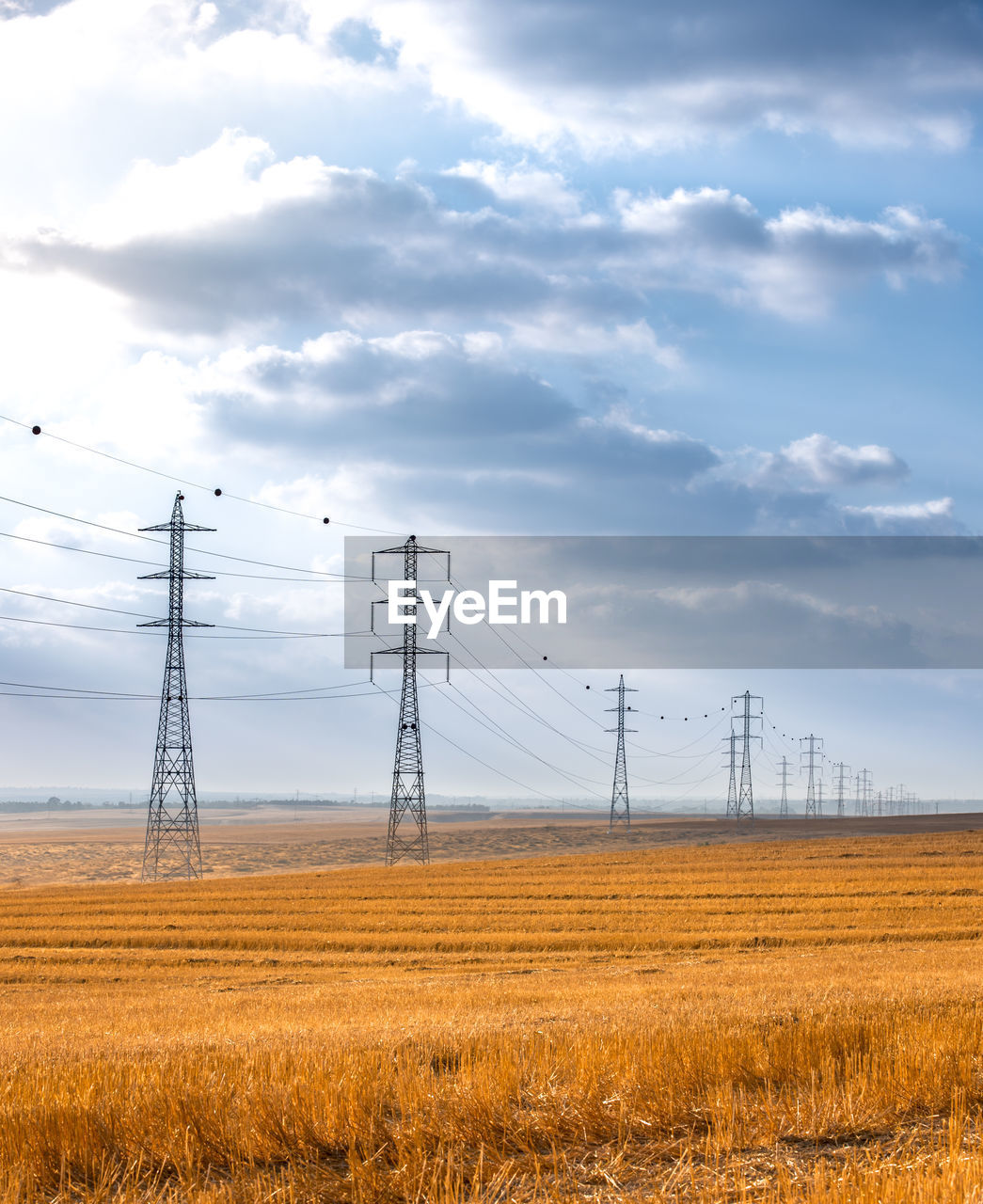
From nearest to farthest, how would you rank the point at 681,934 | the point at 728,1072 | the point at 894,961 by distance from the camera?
the point at 728,1072 → the point at 894,961 → the point at 681,934

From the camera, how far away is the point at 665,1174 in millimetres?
7043

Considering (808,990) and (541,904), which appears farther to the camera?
(541,904)

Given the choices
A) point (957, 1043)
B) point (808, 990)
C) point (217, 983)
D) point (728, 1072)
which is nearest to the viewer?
point (728, 1072)

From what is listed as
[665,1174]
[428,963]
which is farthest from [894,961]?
[665,1174]

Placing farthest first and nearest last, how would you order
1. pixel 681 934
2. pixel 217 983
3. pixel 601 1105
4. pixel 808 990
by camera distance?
pixel 681 934
pixel 217 983
pixel 808 990
pixel 601 1105

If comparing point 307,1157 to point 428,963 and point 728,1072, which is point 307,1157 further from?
point 428,963

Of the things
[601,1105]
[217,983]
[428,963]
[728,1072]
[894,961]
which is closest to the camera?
[601,1105]

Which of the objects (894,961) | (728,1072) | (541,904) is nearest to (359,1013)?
(728,1072)

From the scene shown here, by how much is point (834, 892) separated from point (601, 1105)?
139 ft

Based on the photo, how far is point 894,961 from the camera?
2505 cm

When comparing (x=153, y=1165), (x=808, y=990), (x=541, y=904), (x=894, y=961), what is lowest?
(x=541, y=904)

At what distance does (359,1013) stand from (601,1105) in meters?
10.6

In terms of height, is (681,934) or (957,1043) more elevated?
(957,1043)

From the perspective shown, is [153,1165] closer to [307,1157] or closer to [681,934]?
[307,1157]
